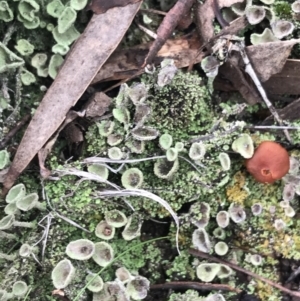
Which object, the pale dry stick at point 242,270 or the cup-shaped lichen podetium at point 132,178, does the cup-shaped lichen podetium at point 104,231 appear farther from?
the pale dry stick at point 242,270

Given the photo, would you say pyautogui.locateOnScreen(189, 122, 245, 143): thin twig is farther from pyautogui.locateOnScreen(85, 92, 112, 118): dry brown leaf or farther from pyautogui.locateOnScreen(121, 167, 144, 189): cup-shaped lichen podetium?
pyautogui.locateOnScreen(85, 92, 112, 118): dry brown leaf

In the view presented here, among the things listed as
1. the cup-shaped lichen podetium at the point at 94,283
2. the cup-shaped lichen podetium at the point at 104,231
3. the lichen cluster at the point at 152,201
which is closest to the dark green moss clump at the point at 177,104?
the lichen cluster at the point at 152,201

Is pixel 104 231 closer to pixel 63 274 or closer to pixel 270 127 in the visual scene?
pixel 63 274

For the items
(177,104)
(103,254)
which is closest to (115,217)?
(103,254)

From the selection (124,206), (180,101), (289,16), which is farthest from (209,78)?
(124,206)

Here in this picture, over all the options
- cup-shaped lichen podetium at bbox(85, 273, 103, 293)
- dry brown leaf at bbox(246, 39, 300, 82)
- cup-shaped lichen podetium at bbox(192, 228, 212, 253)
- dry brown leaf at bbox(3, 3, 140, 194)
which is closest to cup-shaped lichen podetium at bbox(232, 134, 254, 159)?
dry brown leaf at bbox(246, 39, 300, 82)

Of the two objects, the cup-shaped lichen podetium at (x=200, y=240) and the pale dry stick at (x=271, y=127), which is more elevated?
the pale dry stick at (x=271, y=127)

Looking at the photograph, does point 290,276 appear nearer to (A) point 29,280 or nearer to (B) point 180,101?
(B) point 180,101
